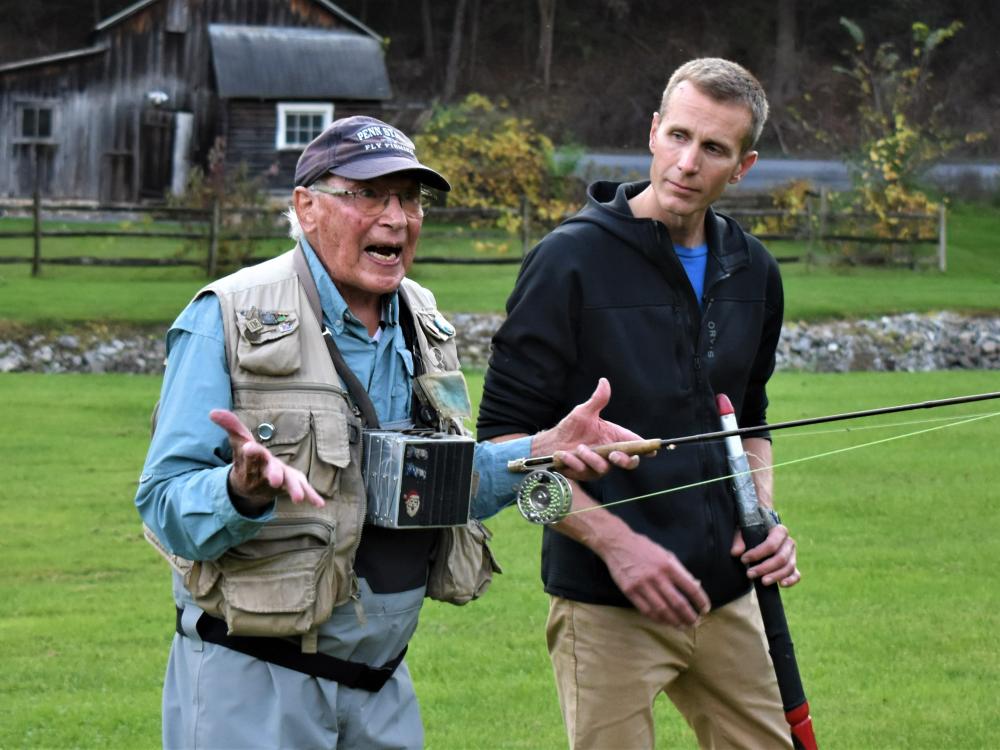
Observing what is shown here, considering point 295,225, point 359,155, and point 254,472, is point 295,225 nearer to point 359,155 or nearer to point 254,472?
point 359,155

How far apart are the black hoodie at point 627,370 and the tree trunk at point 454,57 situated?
2009 inches

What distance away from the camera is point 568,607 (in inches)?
163

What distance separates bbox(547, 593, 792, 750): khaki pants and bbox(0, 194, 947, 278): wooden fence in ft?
68.2

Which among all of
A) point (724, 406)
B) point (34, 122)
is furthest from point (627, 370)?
point (34, 122)

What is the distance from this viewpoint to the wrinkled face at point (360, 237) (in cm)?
367

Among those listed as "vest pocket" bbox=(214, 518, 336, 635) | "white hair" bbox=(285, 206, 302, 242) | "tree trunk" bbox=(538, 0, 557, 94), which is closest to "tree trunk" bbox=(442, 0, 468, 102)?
"tree trunk" bbox=(538, 0, 557, 94)

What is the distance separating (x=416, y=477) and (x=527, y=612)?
518 cm

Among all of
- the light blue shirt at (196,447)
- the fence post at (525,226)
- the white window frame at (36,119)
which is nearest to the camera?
the light blue shirt at (196,447)

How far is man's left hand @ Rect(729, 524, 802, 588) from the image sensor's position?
4.18 metres

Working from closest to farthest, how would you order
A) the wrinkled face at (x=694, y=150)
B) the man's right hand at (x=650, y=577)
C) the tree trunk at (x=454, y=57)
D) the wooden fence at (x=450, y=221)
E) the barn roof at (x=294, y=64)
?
the man's right hand at (x=650, y=577), the wrinkled face at (x=694, y=150), the wooden fence at (x=450, y=221), the barn roof at (x=294, y=64), the tree trunk at (x=454, y=57)

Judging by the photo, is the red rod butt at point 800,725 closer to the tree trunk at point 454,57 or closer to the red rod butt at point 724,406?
the red rod butt at point 724,406

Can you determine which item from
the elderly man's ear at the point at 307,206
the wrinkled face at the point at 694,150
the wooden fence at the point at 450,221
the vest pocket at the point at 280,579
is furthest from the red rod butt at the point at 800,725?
the wooden fence at the point at 450,221

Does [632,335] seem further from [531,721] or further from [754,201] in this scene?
[754,201]

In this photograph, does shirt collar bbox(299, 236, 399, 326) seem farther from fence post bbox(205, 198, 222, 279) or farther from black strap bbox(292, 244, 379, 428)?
fence post bbox(205, 198, 222, 279)
